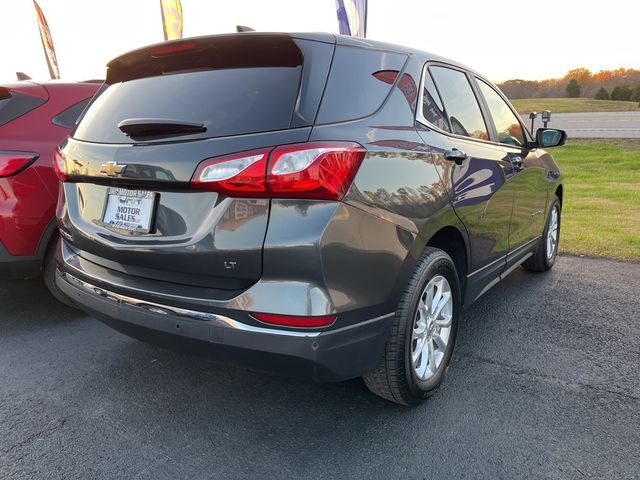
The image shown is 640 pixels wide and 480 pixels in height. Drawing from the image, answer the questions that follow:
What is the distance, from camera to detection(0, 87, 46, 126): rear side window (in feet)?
11.4

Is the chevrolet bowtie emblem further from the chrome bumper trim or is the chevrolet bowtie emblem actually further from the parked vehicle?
the chrome bumper trim

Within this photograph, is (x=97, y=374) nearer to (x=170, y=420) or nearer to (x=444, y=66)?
(x=170, y=420)

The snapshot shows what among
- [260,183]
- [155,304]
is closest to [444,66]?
[260,183]

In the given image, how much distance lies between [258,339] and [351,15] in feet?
32.7

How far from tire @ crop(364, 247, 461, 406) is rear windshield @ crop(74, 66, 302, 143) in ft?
3.22

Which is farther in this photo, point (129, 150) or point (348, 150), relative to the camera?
point (129, 150)

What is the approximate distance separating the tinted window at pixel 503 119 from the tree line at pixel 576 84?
60.9 meters

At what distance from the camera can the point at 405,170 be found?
7.44 ft

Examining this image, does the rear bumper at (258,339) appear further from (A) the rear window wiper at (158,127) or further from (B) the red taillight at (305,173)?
(A) the rear window wiper at (158,127)

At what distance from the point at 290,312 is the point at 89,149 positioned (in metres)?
1.32

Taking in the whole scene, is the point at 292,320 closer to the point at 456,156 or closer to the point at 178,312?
the point at 178,312

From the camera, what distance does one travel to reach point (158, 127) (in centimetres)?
214

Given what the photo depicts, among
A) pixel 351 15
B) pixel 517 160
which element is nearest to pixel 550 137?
pixel 517 160

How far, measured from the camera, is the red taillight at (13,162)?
3262mm
